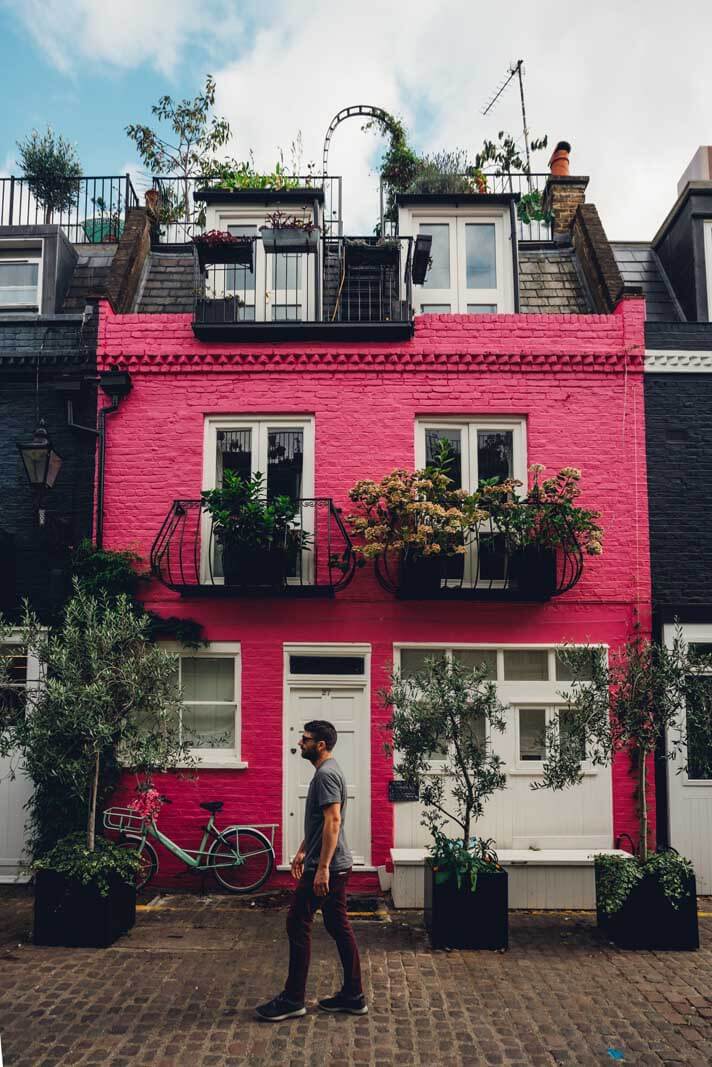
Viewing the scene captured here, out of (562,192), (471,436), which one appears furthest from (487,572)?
(562,192)

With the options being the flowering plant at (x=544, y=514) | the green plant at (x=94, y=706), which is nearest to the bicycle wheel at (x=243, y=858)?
the green plant at (x=94, y=706)

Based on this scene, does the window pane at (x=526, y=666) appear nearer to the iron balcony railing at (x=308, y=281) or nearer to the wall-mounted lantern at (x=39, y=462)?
the iron balcony railing at (x=308, y=281)

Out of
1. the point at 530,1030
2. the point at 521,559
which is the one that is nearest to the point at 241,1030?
the point at 530,1030

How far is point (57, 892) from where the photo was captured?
7266 mm

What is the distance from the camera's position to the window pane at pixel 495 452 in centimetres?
1055

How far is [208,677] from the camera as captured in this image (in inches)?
400

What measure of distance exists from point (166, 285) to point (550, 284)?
530 centimetres

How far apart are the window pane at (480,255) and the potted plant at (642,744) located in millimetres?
5588

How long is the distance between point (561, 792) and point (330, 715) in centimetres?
278

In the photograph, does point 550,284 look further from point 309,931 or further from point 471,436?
point 309,931

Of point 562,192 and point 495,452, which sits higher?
point 562,192

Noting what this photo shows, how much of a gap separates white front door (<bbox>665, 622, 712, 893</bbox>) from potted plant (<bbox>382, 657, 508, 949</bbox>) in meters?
3.11

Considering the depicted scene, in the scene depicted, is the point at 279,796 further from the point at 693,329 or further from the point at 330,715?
the point at 693,329

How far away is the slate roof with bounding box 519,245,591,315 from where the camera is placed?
37.2 ft
